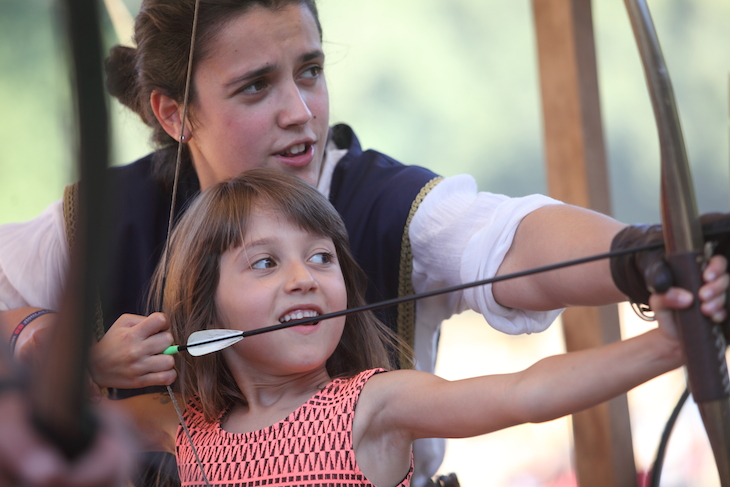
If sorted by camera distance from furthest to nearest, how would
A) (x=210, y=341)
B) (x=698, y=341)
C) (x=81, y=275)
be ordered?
(x=210, y=341) → (x=698, y=341) → (x=81, y=275)

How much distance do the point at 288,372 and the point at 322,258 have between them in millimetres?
128

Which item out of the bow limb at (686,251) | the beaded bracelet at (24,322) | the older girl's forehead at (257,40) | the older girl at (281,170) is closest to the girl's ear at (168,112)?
the older girl at (281,170)

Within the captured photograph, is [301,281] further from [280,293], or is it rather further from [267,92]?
[267,92]

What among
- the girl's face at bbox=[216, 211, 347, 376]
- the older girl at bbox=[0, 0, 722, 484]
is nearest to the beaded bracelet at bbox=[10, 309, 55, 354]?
the older girl at bbox=[0, 0, 722, 484]

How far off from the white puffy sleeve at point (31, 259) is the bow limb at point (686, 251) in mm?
772

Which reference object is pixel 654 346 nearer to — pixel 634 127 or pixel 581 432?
pixel 581 432

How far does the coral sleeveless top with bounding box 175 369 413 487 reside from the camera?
0.71 meters

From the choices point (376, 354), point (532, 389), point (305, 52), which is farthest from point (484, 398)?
point (305, 52)

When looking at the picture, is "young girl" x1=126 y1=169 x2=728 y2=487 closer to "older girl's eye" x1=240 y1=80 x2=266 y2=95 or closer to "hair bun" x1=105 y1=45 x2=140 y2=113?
"older girl's eye" x1=240 y1=80 x2=266 y2=95

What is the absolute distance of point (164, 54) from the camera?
990 millimetres

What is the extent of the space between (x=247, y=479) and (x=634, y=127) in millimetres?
1414

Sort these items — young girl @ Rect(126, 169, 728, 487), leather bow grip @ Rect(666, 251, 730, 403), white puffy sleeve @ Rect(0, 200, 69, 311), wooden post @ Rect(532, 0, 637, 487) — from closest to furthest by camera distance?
leather bow grip @ Rect(666, 251, 730, 403) < young girl @ Rect(126, 169, 728, 487) < white puffy sleeve @ Rect(0, 200, 69, 311) < wooden post @ Rect(532, 0, 637, 487)

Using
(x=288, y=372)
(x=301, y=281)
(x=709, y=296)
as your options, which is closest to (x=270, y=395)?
(x=288, y=372)

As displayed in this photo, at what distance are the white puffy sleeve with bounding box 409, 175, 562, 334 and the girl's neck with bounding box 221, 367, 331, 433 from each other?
0.20 metres
